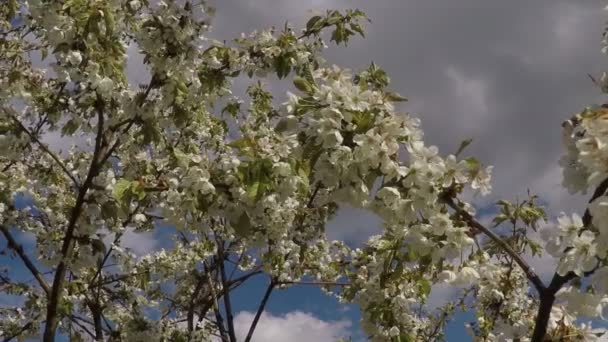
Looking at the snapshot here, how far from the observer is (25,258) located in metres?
7.06

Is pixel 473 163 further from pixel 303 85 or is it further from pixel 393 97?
pixel 303 85

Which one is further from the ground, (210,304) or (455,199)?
(210,304)

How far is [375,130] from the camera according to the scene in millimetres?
3145

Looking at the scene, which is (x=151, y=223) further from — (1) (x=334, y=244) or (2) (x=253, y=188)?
(2) (x=253, y=188)

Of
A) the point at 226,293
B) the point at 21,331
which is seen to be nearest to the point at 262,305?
the point at 226,293

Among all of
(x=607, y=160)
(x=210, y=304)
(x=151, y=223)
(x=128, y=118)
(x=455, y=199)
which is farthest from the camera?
(x=210, y=304)

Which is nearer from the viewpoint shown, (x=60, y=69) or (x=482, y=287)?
(x=482, y=287)

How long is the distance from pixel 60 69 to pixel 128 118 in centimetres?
67

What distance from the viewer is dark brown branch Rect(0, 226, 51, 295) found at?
674cm

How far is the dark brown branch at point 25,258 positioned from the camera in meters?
6.74

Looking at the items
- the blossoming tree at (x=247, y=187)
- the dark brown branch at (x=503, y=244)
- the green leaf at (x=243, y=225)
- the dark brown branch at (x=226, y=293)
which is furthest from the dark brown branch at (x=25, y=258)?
the dark brown branch at (x=503, y=244)

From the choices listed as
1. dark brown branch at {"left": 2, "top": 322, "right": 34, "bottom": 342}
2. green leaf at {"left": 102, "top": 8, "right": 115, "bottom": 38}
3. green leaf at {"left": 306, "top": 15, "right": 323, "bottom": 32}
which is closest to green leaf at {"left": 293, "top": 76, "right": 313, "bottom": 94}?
green leaf at {"left": 102, "top": 8, "right": 115, "bottom": 38}

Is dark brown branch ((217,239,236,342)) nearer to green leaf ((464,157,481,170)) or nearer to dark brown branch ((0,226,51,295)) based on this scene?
dark brown branch ((0,226,51,295))

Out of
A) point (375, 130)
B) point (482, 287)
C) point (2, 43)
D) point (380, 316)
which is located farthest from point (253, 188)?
point (2, 43)
